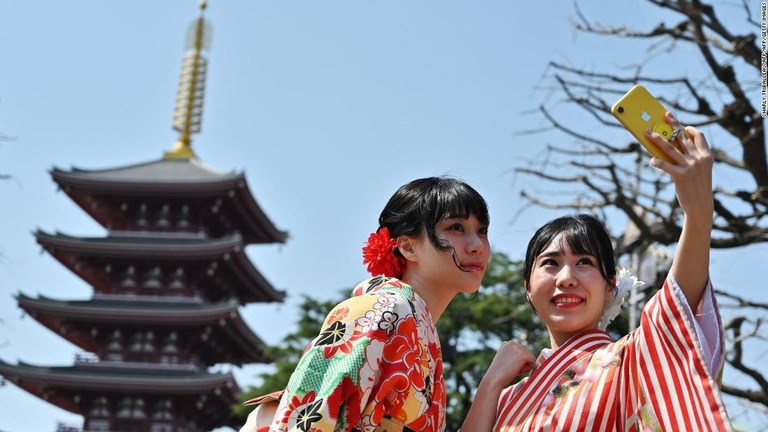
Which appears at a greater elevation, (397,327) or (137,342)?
(137,342)

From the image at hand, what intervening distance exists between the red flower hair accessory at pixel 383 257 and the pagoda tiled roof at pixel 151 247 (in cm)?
2067

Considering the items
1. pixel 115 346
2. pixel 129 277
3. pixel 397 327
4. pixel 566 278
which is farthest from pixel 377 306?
pixel 129 277

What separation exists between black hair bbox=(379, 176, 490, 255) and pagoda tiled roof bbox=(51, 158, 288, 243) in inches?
842

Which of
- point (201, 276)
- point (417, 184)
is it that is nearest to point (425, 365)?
point (417, 184)

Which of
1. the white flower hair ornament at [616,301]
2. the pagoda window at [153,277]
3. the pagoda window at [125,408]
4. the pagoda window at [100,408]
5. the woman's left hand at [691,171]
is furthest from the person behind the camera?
the pagoda window at [153,277]

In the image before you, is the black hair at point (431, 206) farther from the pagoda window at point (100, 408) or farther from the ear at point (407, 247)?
the pagoda window at point (100, 408)

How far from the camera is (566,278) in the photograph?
7.91ft

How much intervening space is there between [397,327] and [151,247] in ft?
71.3

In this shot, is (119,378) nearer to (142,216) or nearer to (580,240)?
(142,216)

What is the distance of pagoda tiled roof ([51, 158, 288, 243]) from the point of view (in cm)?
2411

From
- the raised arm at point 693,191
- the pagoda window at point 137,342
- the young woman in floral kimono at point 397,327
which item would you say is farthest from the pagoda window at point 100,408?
the raised arm at point 693,191

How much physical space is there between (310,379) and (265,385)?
16.9 m

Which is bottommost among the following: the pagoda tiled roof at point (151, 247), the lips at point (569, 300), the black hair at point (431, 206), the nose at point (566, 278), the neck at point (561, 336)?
the neck at point (561, 336)

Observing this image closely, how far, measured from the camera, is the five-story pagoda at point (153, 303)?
74.6 feet
